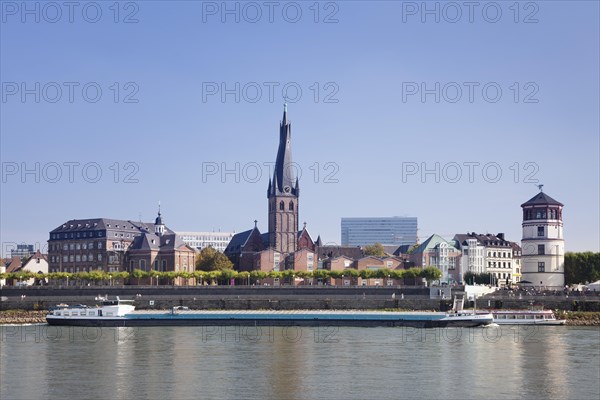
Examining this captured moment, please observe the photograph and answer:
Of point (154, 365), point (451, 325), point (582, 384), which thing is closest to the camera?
point (582, 384)

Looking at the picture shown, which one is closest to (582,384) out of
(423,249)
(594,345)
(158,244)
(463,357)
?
(463,357)

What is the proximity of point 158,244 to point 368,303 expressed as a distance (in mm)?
63732

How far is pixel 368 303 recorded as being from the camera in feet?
368

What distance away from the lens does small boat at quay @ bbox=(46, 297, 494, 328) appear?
302 feet

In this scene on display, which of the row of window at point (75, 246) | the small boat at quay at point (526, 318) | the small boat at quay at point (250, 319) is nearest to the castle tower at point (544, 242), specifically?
the small boat at quay at point (526, 318)

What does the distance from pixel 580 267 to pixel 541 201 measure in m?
12.3

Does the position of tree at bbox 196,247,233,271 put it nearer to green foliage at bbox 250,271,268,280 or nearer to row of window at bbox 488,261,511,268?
green foliage at bbox 250,271,268,280

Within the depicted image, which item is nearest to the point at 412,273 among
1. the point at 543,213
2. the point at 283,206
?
the point at 543,213

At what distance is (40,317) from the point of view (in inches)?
4230

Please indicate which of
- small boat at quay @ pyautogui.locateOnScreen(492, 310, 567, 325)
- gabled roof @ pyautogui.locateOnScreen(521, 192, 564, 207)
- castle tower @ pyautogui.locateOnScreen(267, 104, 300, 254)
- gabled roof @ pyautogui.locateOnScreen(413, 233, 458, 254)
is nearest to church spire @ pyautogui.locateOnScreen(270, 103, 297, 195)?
castle tower @ pyautogui.locateOnScreen(267, 104, 300, 254)

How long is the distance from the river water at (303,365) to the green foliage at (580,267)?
47.8m

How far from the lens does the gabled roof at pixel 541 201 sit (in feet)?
414

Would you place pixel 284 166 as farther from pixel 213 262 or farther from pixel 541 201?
pixel 541 201

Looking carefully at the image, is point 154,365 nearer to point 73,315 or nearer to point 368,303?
point 73,315
